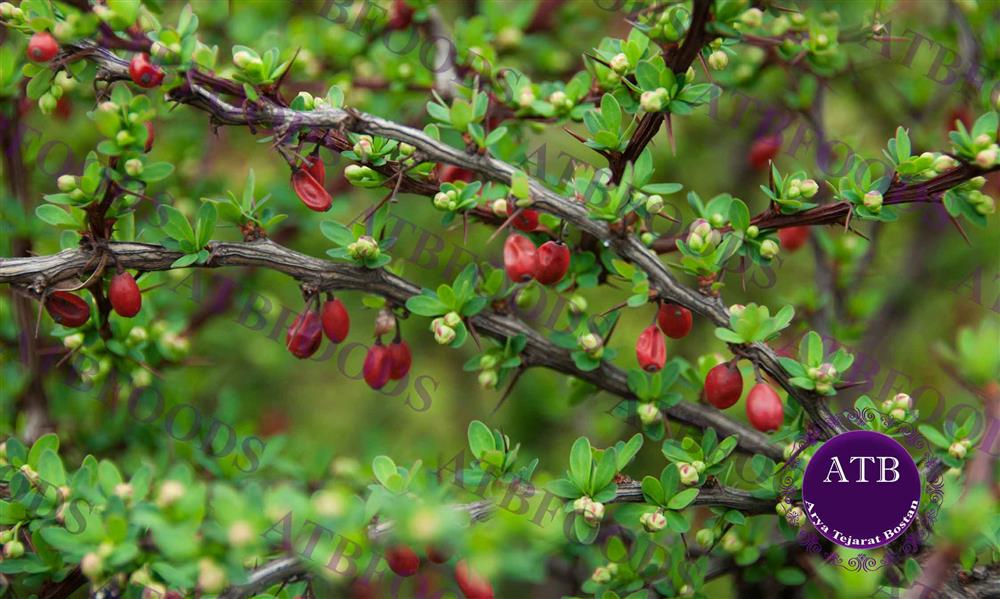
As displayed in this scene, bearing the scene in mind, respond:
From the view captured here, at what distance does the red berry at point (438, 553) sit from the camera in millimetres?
1125

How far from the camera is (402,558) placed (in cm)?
112

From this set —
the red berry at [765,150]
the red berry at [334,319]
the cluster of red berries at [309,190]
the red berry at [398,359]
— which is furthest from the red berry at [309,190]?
the red berry at [765,150]

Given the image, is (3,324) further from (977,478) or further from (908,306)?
(908,306)

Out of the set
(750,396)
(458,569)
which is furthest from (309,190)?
(750,396)

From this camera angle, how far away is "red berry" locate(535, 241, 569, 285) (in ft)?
3.86

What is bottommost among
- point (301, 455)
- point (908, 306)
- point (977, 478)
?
point (301, 455)

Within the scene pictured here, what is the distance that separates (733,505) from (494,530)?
0.47 metres

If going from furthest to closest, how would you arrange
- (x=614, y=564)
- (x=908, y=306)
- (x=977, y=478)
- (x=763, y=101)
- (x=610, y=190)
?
(x=908, y=306) → (x=763, y=101) → (x=614, y=564) → (x=610, y=190) → (x=977, y=478)

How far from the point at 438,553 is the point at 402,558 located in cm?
7

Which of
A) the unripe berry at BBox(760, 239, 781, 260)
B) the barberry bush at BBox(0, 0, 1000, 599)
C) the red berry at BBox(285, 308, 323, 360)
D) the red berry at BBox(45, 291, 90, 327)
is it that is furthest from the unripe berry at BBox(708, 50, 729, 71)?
the red berry at BBox(45, 291, 90, 327)

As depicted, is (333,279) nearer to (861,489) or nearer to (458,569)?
(458,569)

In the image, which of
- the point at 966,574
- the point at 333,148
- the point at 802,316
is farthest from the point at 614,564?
the point at 802,316

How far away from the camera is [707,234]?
118 cm

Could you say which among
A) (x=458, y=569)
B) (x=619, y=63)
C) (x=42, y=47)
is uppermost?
(x=619, y=63)
